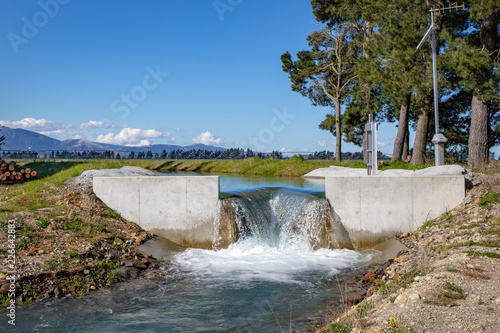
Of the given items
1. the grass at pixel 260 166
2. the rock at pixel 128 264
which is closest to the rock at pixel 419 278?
the rock at pixel 128 264

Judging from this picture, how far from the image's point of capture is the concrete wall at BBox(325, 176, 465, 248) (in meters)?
10.8

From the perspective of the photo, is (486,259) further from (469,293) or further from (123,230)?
(123,230)

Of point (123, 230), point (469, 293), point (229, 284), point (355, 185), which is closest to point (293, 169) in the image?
point (355, 185)

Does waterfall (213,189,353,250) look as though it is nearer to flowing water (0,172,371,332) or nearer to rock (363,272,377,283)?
flowing water (0,172,371,332)

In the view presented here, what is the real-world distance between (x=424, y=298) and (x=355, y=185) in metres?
6.63

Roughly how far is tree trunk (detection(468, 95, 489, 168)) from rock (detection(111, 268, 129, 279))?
14.6 meters

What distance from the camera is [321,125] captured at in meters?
33.7

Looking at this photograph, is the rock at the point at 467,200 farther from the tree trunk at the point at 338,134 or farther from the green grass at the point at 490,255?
the tree trunk at the point at 338,134

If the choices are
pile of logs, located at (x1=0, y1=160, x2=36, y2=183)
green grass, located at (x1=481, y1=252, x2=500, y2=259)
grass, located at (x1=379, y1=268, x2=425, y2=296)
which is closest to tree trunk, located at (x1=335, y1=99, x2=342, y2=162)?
pile of logs, located at (x1=0, y1=160, x2=36, y2=183)

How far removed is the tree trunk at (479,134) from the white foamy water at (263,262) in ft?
30.1

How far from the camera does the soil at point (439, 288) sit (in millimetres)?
4027

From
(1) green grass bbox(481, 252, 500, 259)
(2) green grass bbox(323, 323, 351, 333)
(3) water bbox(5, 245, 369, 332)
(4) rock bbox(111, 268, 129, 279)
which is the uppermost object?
(1) green grass bbox(481, 252, 500, 259)

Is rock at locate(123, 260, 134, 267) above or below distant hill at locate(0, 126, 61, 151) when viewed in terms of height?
below

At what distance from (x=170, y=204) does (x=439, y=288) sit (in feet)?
25.6
